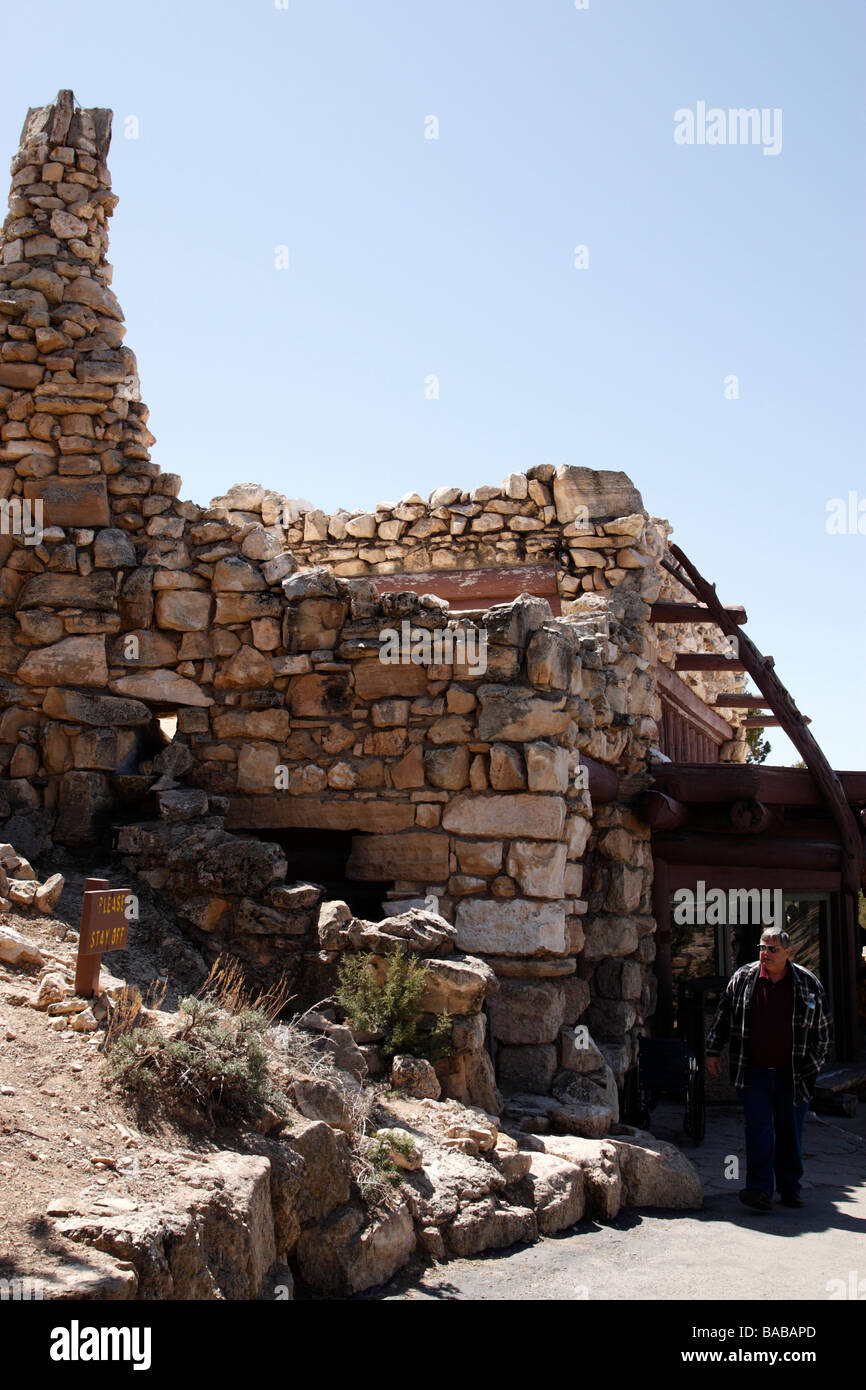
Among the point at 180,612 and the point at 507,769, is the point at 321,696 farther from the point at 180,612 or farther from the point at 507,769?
the point at 507,769

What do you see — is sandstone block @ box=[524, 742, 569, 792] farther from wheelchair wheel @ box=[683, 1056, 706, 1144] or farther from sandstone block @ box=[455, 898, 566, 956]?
wheelchair wheel @ box=[683, 1056, 706, 1144]

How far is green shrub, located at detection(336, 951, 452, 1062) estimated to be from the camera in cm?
598

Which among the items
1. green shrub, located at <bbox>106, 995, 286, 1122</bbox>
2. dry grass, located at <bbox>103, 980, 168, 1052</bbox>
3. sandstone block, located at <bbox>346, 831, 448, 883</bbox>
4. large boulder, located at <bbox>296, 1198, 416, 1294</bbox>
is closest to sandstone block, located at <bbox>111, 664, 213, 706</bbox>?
sandstone block, located at <bbox>346, 831, 448, 883</bbox>

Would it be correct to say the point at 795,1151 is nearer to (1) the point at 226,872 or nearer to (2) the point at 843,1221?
(2) the point at 843,1221

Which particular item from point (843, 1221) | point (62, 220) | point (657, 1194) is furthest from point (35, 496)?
point (843, 1221)

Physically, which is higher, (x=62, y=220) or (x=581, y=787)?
(x=62, y=220)

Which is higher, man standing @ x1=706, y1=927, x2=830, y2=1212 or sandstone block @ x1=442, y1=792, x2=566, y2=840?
sandstone block @ x1=442, y1=792, x2=566, y2=840

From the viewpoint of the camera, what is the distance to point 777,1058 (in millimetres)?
6301

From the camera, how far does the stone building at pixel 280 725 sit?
723 cm

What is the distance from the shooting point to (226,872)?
697 centimetres

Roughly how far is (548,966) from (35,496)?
188 inches

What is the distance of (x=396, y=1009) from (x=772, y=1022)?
6.85ft

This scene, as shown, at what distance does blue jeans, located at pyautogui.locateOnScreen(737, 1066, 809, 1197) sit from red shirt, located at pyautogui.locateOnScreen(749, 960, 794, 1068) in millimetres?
76

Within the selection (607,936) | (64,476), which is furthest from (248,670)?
(607,936)
